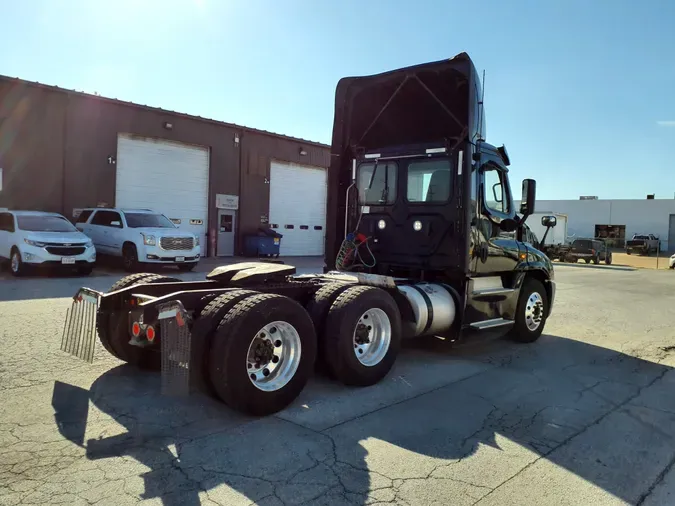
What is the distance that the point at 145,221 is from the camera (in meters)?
16.7

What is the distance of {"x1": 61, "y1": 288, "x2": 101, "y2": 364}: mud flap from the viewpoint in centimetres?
487

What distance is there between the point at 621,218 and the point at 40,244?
67.1 meters

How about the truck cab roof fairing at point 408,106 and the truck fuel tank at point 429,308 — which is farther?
the truck cab roof fairing at point 408,106

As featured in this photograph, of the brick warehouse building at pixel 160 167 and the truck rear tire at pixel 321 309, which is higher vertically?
the brick warehouse building at pixel 160 167

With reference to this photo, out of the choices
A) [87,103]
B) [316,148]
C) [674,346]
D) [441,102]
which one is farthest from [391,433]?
[316,148]

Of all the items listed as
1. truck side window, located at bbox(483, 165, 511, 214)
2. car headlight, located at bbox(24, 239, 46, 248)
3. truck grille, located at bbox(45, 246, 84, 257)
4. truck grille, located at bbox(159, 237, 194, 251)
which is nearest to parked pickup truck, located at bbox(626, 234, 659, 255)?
truck grille, located at bbox(159, 237, 194, 251)

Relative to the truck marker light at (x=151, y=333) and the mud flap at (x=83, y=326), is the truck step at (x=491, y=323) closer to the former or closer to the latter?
the truck marker light at (x=151, y=333)

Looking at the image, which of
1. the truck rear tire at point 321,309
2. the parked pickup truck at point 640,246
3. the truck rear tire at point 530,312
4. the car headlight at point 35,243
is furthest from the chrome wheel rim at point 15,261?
the parked pickup truck at point 640,246

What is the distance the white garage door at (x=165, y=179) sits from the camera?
68.2 ft

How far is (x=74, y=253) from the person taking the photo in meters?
14.3

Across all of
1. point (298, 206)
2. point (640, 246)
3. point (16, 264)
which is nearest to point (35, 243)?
point (16, 264)

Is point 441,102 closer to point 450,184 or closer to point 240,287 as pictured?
point 450,184

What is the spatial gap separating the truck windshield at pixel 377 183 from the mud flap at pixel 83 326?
397cm

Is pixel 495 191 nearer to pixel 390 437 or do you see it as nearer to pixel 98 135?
pixel 390 437
